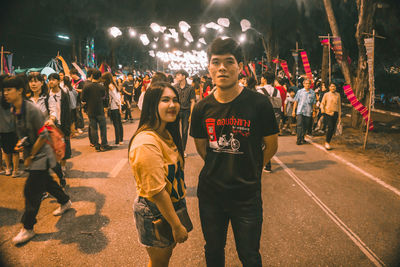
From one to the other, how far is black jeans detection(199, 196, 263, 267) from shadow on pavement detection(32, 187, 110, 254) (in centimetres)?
171

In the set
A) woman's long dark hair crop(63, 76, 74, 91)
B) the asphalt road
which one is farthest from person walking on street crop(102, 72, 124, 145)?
the asphalt road

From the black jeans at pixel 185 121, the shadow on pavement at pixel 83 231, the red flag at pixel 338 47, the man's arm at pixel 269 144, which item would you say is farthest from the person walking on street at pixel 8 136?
the red flag at pixel 338 47

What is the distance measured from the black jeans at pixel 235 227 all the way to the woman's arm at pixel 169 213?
35cm

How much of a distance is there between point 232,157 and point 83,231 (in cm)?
259

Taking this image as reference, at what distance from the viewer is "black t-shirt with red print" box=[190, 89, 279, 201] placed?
1982 millimetres

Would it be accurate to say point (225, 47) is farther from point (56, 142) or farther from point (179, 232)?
point (56, 142)

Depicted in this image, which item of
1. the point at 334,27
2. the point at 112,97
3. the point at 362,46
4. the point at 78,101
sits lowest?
the point at 78,101

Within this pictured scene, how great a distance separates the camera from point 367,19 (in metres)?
9.23

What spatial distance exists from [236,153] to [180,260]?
1.66m

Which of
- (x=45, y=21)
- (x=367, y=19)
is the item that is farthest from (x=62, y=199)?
(x=45, y=21)

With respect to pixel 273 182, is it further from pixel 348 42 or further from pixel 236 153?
pixel 348 42

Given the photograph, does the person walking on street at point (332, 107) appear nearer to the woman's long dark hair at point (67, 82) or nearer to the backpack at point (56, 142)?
the backpack at point (56, 142)

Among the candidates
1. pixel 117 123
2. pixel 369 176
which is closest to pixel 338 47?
pixel 369 176

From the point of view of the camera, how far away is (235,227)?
6.69ft
